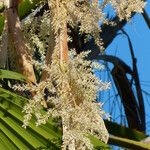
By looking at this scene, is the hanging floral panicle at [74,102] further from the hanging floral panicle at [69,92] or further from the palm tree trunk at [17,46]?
the palm tree trunk at [17,46]

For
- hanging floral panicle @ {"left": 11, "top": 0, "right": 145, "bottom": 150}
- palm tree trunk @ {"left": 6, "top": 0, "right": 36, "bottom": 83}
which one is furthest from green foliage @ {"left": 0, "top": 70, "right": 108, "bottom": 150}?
palm tree trunk @ {"left": 6, "top": 0, "right": 36, "bottom": 83}

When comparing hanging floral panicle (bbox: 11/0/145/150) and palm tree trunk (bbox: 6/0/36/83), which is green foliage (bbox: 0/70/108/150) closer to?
hanging floral panicle (bbox: 11/0/145/150)

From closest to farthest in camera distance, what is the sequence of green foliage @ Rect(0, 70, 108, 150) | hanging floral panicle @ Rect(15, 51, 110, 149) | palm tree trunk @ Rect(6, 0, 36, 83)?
hanging floral panicle @ Rect(15, 51, 110, 149) < green foliage @ Rect(0, 70, 108, 150) < palm tree trunk @ Rect(6, 0, 36, 83)

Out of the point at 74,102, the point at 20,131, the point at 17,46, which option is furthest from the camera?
the point at 17,46

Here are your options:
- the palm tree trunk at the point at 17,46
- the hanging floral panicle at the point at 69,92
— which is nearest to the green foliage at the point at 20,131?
the hanging floral panicle at the point at 69,92

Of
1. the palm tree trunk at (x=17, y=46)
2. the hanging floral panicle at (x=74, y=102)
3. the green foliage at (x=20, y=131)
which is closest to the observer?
the hanging floral panicle at (x=74, y=102)

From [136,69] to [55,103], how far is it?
4.38 feet

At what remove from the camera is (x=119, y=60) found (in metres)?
2.50

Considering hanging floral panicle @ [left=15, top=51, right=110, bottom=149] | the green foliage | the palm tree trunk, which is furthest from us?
the palm tree trunk

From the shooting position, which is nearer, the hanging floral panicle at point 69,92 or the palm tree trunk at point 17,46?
the hanging floral panicle at point 69,92

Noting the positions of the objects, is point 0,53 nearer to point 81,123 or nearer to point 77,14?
point 77,14

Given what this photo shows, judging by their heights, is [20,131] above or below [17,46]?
below

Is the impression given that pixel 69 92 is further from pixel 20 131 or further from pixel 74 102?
pixel 20 131

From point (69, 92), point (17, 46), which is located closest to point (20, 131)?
point (69, 92)
